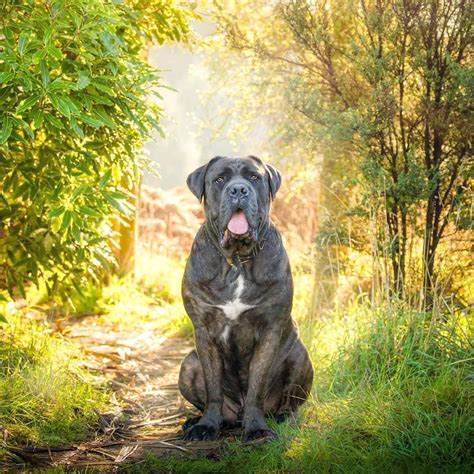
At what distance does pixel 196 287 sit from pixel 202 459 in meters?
0.93

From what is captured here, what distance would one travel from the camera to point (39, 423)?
4.10m

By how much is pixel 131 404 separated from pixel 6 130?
2087 mm

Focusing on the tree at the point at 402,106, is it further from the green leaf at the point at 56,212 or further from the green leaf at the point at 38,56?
the green leaf at the point at 38,56

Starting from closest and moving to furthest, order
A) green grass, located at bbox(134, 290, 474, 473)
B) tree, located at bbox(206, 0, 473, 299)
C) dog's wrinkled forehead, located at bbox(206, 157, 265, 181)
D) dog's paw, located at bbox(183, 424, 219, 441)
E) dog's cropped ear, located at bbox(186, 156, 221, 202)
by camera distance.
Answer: green grass, located at bbox(134, 290, 474, 473) → dog's paw, located at bbox(183, 424, 219, 441) → dog's wrinkled forehead, located at bbox(206, 157, 265, 181) → dog's cropped ear, located at bbox(186, 156, 221, 202) → tree, located at bbox(206, 0, 473, 299)

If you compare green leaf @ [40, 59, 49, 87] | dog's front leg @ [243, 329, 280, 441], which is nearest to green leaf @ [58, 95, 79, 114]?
green leaf @ [40, 59, 49, 87]

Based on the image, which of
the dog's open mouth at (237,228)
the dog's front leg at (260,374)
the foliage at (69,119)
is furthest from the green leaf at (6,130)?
the dog's front leg at (260,374)

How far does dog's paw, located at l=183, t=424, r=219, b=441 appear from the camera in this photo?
4.00 meters

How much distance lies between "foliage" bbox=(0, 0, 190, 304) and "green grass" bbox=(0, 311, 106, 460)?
467 millimetres

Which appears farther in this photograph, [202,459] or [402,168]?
[402,168]

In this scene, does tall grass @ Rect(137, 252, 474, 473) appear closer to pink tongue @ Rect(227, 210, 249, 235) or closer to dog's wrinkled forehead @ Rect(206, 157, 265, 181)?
pink tongue @ Rect(227, 210, 249, 235)

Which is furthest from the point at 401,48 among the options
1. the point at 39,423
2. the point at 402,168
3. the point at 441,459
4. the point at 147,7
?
the point at 39,423

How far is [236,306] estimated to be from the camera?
403cm

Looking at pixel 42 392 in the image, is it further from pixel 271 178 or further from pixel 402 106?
pixel 402 106

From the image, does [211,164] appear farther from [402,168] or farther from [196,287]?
[402,168]
